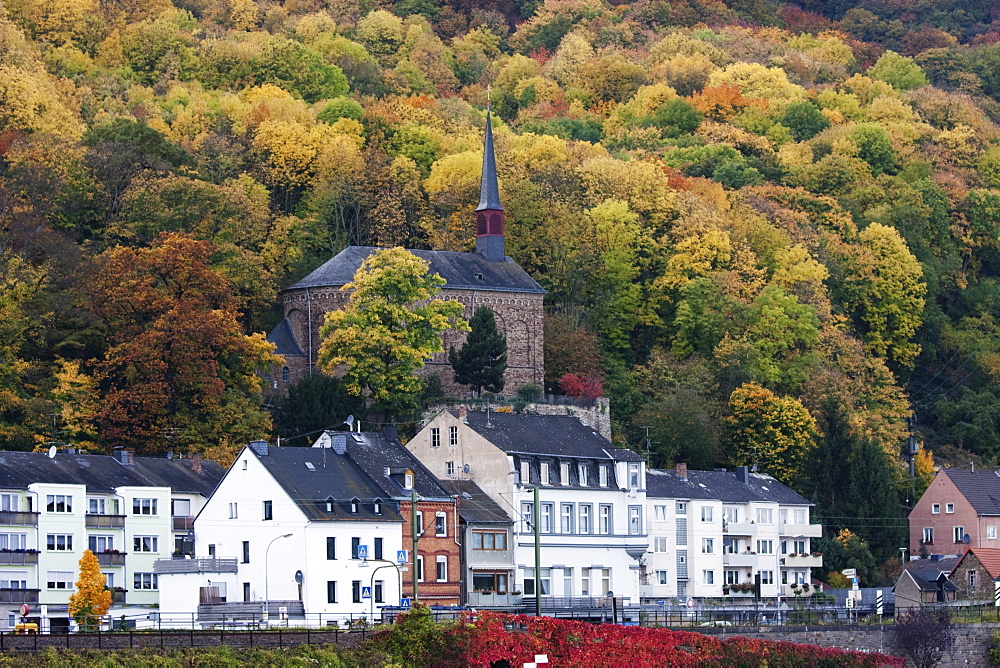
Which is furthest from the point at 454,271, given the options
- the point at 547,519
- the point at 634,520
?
the point at 547,519

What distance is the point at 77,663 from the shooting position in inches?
2009

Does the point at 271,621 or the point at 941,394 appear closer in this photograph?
the point at 271,621

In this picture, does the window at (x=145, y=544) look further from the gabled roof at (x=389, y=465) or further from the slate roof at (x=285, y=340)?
the slate roof at (x=285, y=340)

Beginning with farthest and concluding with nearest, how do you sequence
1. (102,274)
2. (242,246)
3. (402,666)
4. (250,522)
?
(242,246), (102,274), (250,522), (402,666)

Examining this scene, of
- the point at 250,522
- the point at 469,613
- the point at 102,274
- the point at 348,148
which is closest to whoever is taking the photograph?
the point at 469,613

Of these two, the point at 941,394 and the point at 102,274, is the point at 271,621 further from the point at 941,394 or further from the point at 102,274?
the point at 941,394

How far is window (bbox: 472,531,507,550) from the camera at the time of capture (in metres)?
78.3

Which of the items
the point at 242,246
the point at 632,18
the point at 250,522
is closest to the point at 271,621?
the point at 250,522

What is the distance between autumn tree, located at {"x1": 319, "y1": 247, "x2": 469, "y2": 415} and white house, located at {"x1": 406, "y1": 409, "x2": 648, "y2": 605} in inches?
362

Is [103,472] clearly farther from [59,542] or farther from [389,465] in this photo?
[389,465]

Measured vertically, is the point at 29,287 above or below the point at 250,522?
above

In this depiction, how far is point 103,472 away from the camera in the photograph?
79.1 meters

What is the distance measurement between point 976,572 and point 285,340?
3485 centimetres

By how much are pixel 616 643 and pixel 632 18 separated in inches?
5085
